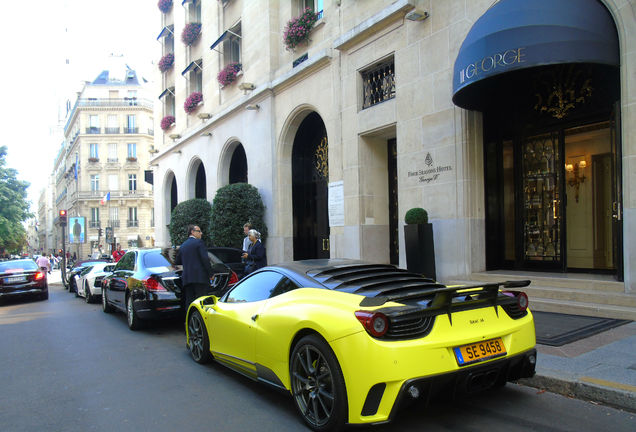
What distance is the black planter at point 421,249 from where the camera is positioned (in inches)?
363

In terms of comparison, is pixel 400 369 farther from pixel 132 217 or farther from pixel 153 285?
pixel 132 217

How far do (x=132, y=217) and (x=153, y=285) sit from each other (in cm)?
5684

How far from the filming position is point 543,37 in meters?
6.89

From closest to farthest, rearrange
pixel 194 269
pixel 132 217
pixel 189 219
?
pixel 194 269 < pixel 189 219 < pixel 132 217

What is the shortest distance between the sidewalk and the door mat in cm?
16

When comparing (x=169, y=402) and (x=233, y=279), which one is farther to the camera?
(x=233, y=279)

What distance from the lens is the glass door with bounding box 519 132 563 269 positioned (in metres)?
9.02

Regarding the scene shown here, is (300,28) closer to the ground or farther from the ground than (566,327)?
farther from the ground

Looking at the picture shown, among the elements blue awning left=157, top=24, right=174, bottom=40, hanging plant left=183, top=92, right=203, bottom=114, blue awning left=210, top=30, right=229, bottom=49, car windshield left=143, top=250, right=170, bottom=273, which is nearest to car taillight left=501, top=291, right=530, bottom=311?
car windshield left=143, top=250, right=170, bottom=273

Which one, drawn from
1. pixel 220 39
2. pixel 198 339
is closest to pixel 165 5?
pixel 220 39

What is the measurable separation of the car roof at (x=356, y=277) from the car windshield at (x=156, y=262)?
13.4 ft

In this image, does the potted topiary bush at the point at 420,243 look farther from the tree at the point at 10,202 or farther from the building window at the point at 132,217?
the building window at the point at 132,217

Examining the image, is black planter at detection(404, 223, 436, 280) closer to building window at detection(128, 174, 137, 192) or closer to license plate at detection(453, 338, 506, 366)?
license plate at detection(453, 338, 506, 366)

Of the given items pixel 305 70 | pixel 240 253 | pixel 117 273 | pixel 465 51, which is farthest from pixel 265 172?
pixel 465 51
